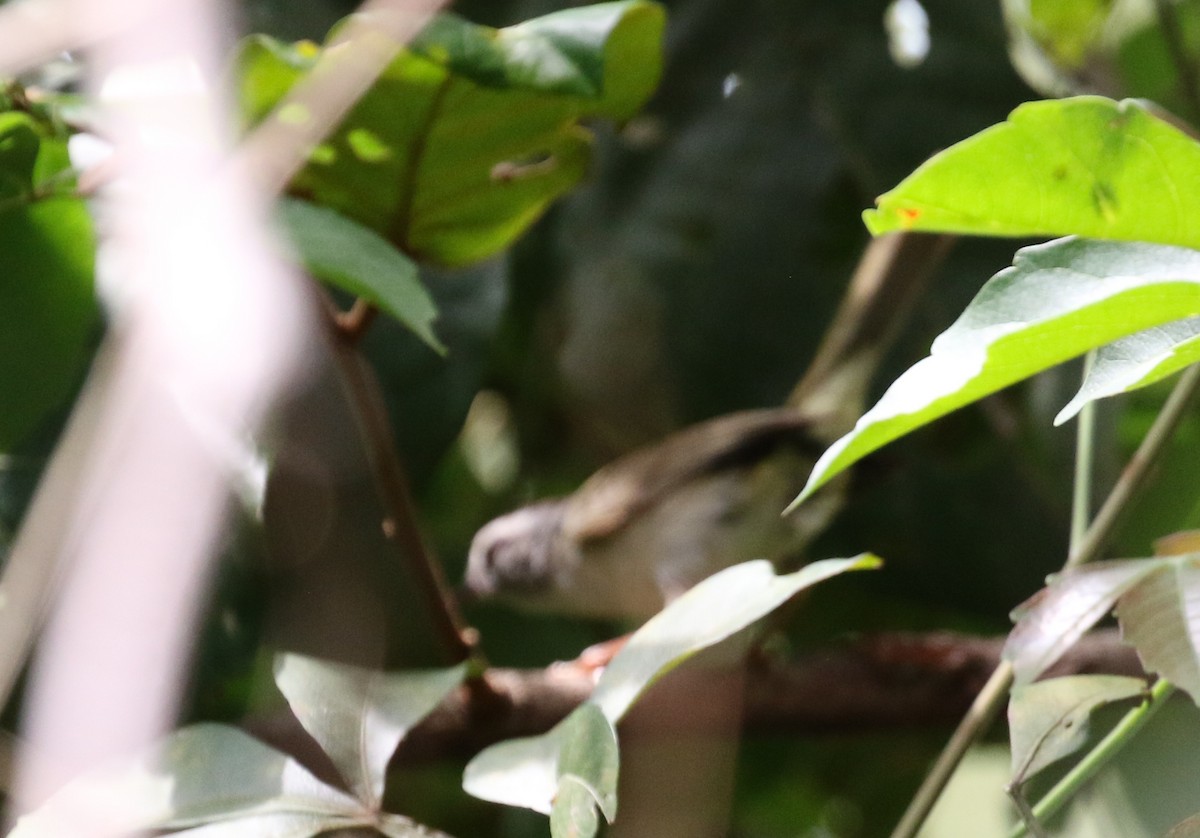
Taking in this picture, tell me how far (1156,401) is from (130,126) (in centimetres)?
146

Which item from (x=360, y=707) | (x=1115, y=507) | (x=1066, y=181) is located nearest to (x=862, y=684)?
(x=1115, y=507)

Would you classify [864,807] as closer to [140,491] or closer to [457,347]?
[457,347]

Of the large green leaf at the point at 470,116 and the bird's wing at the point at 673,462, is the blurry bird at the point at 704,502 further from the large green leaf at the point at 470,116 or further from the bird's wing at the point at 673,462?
the large green leaf at the point at 470,116

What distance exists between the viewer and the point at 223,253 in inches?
36.1

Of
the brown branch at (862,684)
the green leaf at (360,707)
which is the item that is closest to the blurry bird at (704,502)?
the brown branch at (862,684)

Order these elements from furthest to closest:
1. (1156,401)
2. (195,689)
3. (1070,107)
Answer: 1. (1156,401)
2. (195,689)
3. (1070,107)

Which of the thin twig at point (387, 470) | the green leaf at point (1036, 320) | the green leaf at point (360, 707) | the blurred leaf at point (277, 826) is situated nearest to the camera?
the green leaf at point (1036, 320)

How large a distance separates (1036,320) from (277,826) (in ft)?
1.87

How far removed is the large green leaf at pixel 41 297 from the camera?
0.87 m

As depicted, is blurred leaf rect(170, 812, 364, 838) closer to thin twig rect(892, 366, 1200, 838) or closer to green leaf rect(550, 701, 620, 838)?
green leaf rect(550, 701, 620, 838)

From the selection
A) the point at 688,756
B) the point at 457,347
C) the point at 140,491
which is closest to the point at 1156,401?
the point at 688,756

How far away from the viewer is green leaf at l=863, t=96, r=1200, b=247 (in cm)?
51

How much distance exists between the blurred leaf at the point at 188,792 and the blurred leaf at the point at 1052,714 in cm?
44

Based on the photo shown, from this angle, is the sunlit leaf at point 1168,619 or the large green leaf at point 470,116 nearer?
the sunlit leaf at point 1168,619
